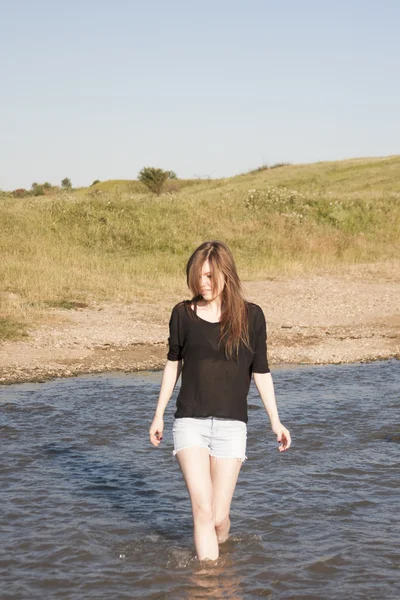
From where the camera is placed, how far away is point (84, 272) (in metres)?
19.8

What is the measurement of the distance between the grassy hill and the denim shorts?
413 inches

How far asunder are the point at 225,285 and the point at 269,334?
32.5 feet

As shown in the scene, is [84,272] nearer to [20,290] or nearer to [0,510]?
[20,290]

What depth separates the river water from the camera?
5.35 meters

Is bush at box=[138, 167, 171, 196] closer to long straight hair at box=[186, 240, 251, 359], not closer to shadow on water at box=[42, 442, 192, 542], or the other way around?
shadow on water at box=[42, 442, 192, 542]

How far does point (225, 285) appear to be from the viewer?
15.6ft

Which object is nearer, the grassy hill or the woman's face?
the woman's face

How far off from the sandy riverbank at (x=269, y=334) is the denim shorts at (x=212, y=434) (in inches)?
259

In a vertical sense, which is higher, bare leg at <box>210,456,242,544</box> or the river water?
bare leg at <box>210,456,242,544</box>

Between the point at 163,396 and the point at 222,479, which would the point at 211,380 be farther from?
the point at 222,479

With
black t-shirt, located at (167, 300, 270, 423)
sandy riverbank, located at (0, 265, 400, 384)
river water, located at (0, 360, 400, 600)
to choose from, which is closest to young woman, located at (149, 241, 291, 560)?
black t-shirt, located at (167, 300, 270, 423)

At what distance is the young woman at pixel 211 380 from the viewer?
15.6 ft

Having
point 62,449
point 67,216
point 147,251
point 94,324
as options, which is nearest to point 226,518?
point 62,449

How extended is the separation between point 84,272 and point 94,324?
512cm
